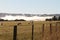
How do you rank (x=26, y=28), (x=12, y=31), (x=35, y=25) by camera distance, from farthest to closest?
(x=35, y=25) → (x=26, y=28) → (x=12, y=31)

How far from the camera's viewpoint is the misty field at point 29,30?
1.69 meters

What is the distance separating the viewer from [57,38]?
2.35 m

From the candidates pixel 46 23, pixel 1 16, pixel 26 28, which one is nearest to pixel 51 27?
pixel 46 23

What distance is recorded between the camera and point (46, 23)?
2.18 meters

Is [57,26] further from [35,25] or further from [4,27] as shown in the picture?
[4,27]

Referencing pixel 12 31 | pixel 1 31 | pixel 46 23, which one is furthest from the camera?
pixel 46 23

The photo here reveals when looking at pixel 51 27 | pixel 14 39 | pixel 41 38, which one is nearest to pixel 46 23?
pixel 51 27

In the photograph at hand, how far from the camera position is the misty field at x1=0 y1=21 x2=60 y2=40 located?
5.54ft

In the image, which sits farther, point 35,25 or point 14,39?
point 35,25

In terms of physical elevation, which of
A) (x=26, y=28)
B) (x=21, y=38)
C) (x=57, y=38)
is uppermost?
(x=26, y=28)

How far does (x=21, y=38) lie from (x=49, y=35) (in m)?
0.56

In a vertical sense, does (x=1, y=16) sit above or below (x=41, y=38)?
above

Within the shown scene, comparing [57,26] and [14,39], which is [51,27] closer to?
[57,26]

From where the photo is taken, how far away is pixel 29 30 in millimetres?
1967
